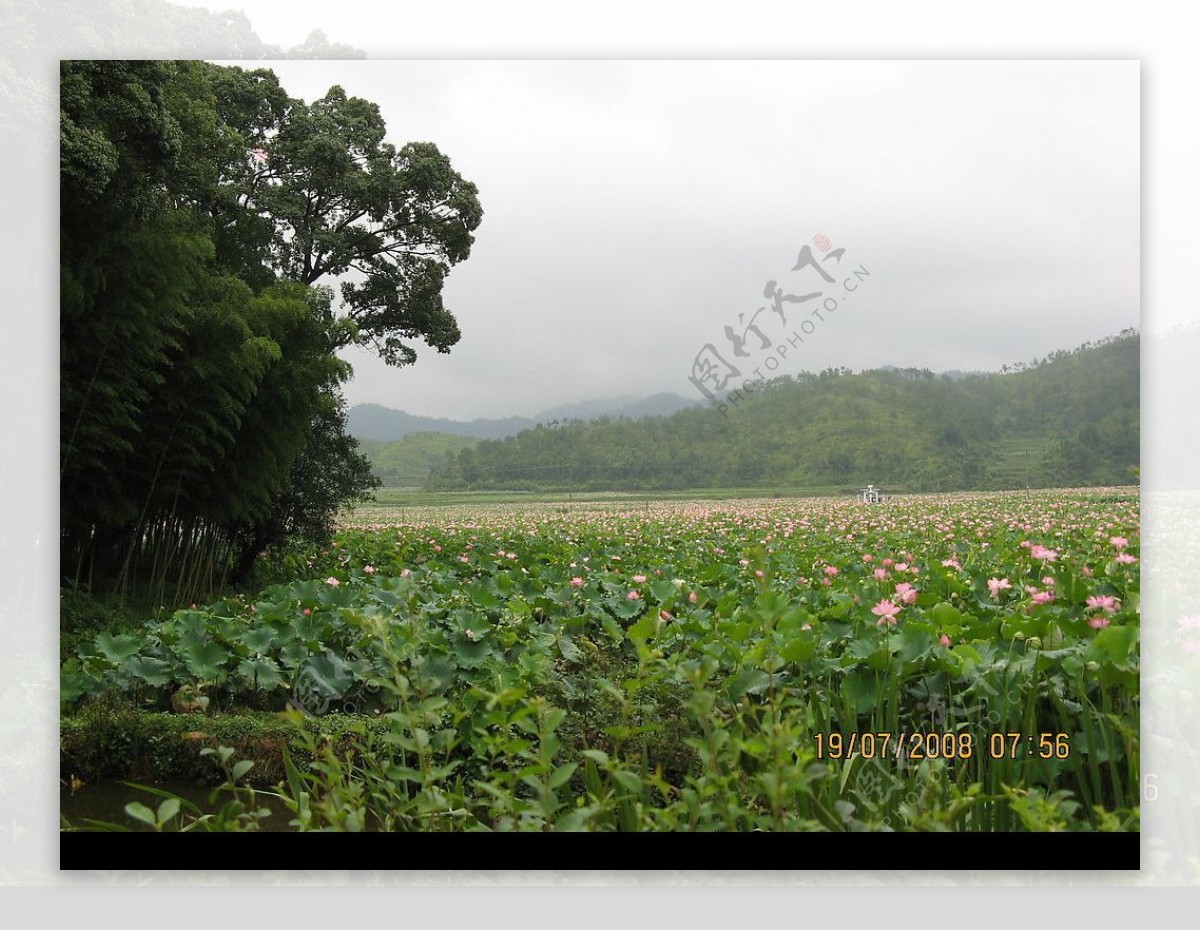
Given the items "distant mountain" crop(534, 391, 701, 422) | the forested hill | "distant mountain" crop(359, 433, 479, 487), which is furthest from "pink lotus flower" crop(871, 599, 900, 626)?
"distant mountain" crop(359, 433, 479, 487)

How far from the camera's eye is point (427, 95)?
3182mm

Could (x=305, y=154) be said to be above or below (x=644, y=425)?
above

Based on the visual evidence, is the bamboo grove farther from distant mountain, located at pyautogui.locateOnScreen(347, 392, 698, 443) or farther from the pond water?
the pond water

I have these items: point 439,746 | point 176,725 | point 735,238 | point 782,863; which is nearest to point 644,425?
point 735,238

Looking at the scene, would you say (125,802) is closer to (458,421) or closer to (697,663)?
(458,421)

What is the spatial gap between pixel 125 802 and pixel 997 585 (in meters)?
3.06

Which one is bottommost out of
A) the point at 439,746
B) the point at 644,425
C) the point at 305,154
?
the point at 439,746

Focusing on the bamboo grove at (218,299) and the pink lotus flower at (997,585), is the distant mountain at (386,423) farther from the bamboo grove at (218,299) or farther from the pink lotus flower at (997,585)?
the pink lotus flower at (997,585)

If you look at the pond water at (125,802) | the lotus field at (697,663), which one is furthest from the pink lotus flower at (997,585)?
the pond water at (125,802)

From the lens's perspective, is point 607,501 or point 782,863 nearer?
point 782,863

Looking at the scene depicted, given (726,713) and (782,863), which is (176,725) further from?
(782,863)

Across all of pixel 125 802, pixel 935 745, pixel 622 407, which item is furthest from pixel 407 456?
pixel 935 745

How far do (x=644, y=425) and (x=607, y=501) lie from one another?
313 mm

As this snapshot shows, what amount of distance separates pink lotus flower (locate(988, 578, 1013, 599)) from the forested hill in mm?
343
